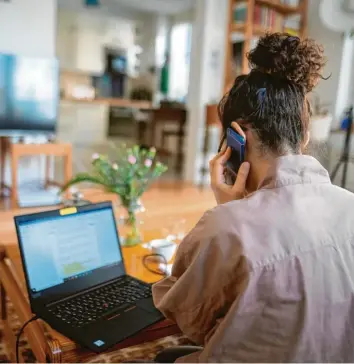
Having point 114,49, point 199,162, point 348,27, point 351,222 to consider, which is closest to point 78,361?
point 351,222

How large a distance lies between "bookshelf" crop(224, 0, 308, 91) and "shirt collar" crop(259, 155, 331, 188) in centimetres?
391

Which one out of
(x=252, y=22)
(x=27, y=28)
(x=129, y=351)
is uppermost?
(x=252, y=22)

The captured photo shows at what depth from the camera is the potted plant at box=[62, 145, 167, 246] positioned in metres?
1.70

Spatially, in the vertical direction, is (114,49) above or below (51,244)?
above

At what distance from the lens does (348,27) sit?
12.3 ft

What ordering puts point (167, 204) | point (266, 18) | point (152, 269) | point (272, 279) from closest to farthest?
point (272, 279), point (152, 269), point (167, 204), point (266, 18)

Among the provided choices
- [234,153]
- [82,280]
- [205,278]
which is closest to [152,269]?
[82,280]

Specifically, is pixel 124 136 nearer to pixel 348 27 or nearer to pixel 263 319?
pixel 348 27

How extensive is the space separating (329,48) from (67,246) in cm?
435

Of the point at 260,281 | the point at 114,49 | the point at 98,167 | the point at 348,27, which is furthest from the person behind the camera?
the point at 114,49

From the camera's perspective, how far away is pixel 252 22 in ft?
15.6

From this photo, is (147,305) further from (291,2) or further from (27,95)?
(291,2)

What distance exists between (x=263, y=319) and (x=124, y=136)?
850cm

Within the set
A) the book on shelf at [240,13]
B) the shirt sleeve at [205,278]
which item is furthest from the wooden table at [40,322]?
the book on shelf at [240,13]
